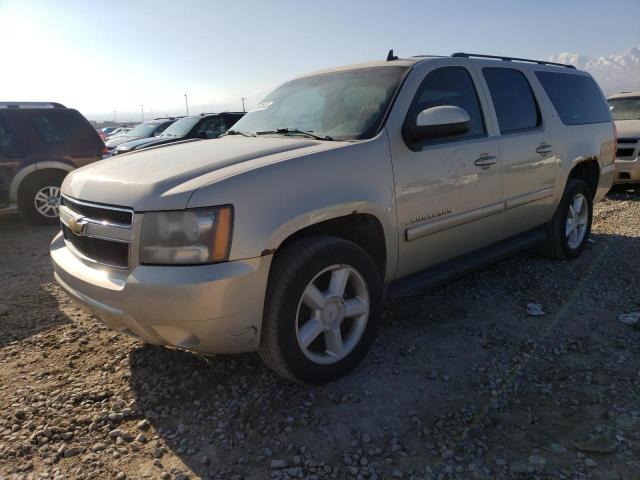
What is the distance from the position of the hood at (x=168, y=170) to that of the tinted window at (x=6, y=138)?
487 centimetres

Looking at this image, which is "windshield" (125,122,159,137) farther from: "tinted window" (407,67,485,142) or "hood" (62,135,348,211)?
"tinted window" (407,67,485,142)

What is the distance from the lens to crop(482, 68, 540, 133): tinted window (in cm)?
386

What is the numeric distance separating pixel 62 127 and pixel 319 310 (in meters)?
6.51

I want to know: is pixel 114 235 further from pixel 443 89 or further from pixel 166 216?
pixel 443 89

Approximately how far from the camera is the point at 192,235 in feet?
7.36

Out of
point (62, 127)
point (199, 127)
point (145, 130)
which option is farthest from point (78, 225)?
point (145, 130)

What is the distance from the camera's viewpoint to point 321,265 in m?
2.57

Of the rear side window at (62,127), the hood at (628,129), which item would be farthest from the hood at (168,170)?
the hood at (628,129)

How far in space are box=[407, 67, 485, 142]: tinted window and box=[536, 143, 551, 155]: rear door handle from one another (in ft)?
2.55

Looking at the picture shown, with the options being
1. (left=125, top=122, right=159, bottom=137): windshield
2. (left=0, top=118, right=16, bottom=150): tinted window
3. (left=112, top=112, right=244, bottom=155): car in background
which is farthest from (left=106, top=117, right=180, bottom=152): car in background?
(left=0, top=118, right=16, bottom=150): tinted window

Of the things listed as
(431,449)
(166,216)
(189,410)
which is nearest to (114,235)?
(166,216)

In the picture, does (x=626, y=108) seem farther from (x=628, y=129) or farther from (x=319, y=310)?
(x=319, y=310)

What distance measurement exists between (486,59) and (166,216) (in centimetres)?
299

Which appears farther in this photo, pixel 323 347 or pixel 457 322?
pixel 457 322
